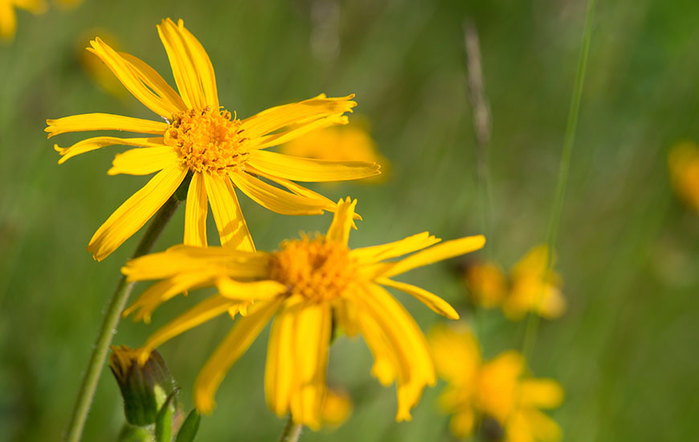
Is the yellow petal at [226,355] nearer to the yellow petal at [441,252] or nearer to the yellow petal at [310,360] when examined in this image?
the yellow petal at [310,360]

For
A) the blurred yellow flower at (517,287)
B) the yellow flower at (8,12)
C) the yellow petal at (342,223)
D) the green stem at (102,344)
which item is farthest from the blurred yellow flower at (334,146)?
the green stem at (102,344)

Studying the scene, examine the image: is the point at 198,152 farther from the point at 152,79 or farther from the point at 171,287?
the point at 171,287

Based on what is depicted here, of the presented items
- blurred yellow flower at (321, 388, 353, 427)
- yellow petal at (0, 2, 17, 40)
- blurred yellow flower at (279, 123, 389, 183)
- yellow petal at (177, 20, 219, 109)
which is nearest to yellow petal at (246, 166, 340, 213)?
yellow petal at (177, 20, 219, 109)

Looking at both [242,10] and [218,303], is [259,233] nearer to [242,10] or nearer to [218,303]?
[242,10]

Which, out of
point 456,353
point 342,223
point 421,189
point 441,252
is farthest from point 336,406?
point 421,189

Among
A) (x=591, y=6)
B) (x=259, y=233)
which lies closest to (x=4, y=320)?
(x=259, y=233)
